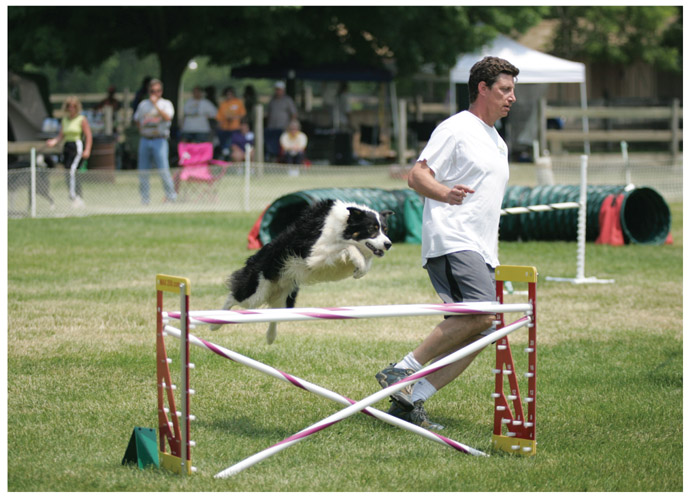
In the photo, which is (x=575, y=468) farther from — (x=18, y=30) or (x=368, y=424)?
(x=18, y=30)

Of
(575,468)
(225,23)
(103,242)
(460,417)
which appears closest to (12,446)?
(460,417)

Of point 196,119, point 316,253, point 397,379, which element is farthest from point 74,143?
point 397,379

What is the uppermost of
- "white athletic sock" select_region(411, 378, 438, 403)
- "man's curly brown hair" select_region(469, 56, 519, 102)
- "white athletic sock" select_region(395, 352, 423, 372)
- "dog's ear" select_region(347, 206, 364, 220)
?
"man's curly brown hair" select_region(469, 56, 519, 102)

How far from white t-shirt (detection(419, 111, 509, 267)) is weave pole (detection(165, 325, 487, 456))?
87 cm

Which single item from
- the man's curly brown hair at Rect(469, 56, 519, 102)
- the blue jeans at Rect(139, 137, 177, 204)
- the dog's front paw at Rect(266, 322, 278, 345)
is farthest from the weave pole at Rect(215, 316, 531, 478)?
the blue jeans at Rect(139, 137, 177, 204)

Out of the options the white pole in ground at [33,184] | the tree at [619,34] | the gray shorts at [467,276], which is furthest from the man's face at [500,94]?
the tree at [619,34]

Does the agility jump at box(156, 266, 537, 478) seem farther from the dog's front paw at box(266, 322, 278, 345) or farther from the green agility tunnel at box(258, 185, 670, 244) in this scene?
the green agility tunnel at box(258, 185, 670, 244)

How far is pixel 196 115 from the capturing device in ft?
70.5

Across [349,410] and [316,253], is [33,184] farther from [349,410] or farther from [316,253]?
[349,410]

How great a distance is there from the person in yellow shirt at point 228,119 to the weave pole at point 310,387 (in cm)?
1795

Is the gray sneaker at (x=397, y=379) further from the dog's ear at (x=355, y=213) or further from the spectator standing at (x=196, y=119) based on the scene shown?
the spectator standing at (x=196, y=119)

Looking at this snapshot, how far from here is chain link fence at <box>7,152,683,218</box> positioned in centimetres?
1498

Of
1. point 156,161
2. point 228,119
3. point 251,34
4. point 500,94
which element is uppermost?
point 251,34

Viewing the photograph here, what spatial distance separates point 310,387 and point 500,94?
1821mm
